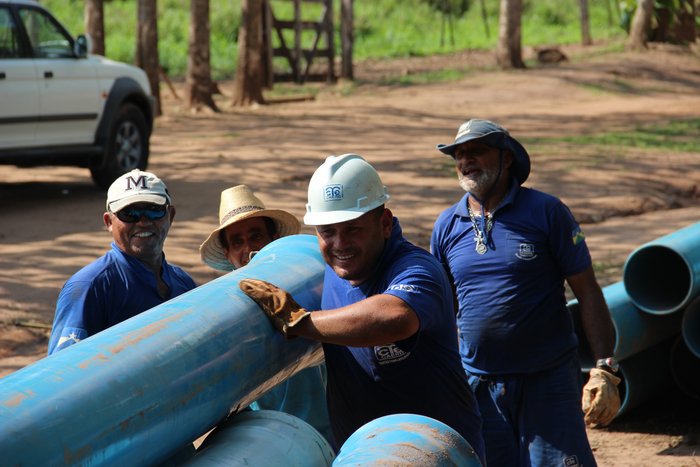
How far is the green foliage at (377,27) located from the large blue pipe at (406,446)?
2620 centimetres

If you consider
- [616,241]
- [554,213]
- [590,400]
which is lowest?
[616,241]

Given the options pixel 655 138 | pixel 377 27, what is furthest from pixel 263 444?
pixel 377 27

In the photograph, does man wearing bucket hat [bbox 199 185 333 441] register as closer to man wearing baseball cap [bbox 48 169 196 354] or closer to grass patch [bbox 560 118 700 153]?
man wearing baseball cap [bbox 48 169 196 354]

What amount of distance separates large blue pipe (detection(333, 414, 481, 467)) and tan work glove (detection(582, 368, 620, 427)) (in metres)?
1.51

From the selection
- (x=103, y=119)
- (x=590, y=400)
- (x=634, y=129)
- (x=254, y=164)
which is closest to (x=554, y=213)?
(x=590, y=400)

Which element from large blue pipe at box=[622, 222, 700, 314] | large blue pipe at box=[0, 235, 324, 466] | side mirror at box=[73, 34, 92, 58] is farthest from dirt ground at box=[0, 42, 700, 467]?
large blue pipe at box=[0, 235, 324, 466]

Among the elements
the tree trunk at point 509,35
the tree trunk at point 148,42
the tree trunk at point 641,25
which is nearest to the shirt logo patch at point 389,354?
the tree trunk at point 148,42

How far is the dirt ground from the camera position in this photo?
8680 mm

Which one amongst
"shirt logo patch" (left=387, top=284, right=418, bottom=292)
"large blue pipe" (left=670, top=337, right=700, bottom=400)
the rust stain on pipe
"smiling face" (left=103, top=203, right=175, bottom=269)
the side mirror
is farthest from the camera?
the side mirror

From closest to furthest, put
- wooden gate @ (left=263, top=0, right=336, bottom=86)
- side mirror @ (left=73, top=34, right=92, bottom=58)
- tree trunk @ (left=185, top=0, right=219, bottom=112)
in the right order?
side mirror @ (left=73, top=34, right=92, bottom=58) → tree trunk @ (left=185, top=0, right=219, bottom=112) → wooden gate @ (left=263, top=0, right=336, bottom=86)

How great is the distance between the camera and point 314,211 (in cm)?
376

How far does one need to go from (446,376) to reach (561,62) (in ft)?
79.9

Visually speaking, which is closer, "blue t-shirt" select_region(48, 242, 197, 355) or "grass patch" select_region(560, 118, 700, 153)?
"blue t-shirt" select_region(48, 242, 197, 355)

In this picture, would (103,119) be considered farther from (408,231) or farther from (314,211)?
(314,211)
